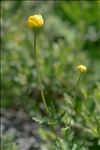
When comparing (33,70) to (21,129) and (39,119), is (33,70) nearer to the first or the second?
(21,129)

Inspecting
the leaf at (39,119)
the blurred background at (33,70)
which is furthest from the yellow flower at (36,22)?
the blurred background at (33,70)

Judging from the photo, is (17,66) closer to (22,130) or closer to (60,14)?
(22,130)

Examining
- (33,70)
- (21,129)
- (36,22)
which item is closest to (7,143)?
(21,129)

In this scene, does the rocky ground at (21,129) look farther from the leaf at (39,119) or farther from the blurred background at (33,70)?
the leaf at (39,119)

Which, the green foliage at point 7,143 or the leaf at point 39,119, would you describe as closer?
the leaf at point 39,119

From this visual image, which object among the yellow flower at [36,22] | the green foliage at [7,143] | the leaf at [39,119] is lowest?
the green foliage at [7,143]

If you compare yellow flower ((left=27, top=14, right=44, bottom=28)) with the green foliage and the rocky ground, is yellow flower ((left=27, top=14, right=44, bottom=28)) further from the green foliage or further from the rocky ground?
the rocky ground

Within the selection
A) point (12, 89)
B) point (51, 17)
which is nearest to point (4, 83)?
point (12, 89)

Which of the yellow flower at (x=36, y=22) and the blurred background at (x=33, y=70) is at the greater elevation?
the yellow flower at (x=36, y=22)

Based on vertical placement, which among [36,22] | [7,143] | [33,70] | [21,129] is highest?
[36,22]
